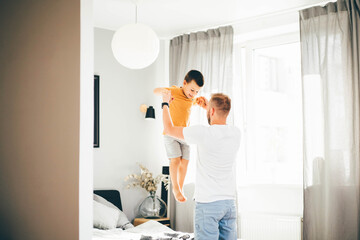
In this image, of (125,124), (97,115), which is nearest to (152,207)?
(125,124)

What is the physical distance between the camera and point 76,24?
1.68m

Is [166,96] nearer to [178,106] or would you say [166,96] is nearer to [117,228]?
[178,106]

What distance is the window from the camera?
13.8ft

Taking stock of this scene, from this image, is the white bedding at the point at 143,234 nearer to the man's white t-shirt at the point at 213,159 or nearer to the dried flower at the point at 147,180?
the dried flower at the point at 147,180

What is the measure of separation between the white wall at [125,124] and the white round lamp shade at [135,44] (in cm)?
170

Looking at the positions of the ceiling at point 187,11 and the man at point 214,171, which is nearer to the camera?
the man at point 214,171

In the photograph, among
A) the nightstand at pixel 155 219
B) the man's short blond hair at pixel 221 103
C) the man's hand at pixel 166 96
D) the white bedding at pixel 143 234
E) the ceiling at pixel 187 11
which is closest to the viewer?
the man's short blond hair at pixel 221 103

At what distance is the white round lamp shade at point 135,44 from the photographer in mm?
2674

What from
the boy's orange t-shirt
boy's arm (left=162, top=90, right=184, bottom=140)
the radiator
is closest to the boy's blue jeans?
boy's arm (left=162, top=90, right=184, bottom=140)

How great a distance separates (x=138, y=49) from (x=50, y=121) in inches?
44.2

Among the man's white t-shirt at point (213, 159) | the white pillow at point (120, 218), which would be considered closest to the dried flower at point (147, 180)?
the white pillow at point (120, 218)

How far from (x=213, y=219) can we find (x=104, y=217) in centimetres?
178

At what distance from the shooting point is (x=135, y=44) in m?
2.67

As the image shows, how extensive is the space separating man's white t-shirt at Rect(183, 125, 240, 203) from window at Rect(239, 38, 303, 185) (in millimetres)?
2116
